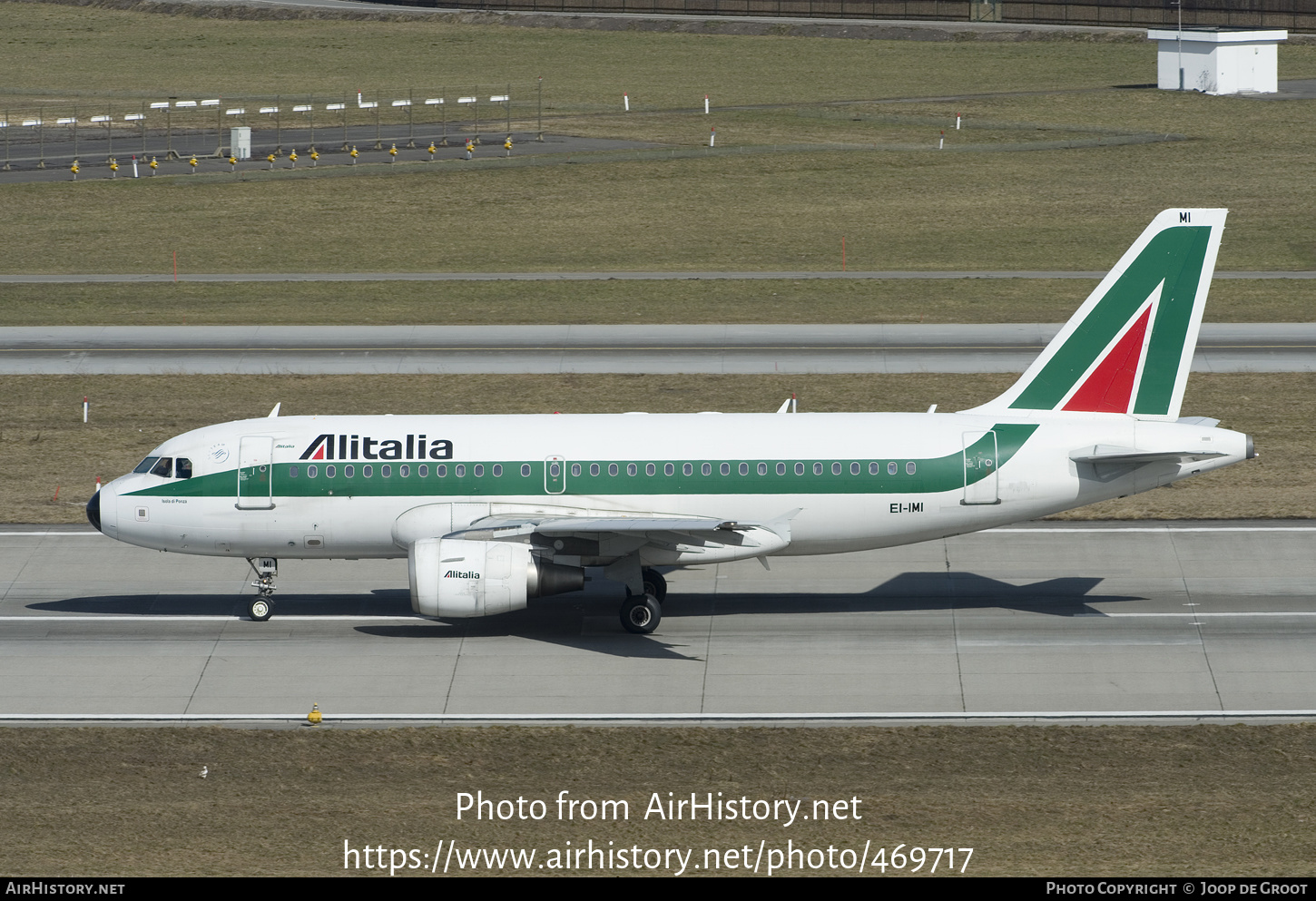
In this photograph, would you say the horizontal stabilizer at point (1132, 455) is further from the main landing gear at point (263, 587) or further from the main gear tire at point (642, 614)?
the main landing gear at point (263, 587)

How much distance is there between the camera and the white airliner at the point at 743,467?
32438mm

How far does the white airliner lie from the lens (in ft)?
106

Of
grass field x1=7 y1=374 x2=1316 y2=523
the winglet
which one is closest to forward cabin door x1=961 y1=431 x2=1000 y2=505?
the winglet

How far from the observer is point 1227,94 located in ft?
344

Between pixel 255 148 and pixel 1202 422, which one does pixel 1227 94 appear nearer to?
pixel 255 148

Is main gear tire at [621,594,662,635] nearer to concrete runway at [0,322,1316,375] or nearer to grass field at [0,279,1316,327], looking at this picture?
concrete runway at [0,322,1316,375]

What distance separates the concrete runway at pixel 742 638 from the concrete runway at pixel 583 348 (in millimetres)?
15528

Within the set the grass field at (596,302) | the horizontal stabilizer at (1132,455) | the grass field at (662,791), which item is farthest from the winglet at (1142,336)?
the grass field at (596,302)

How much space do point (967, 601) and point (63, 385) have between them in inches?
1231

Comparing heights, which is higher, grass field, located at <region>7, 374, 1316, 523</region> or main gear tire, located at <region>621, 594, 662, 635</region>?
grass field, located at <region>7, 374, 1316, 523</region>

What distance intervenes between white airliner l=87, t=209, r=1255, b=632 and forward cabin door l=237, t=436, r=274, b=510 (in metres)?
0.03

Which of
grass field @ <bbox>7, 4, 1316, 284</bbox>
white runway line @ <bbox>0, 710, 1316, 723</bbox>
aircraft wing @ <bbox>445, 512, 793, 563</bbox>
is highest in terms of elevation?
grass field @ <bbox>7, 4, 1316, 284</bbox>
